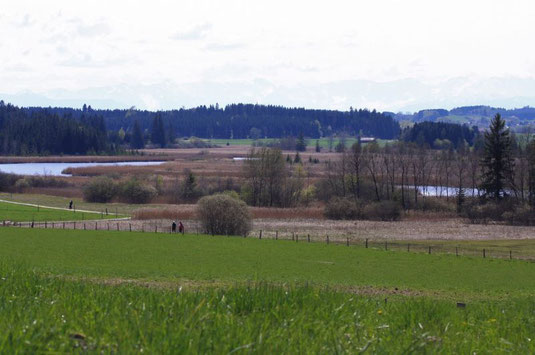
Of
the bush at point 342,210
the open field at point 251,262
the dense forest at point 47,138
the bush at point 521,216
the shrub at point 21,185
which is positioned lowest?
the bush at point 521,216

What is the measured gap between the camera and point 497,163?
86250mm

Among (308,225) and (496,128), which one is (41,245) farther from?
(496,128)

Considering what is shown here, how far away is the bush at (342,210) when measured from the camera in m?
77.6

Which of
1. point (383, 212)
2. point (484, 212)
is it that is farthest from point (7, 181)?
point (484, 212)

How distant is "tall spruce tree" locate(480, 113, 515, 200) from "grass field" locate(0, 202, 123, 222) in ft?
152

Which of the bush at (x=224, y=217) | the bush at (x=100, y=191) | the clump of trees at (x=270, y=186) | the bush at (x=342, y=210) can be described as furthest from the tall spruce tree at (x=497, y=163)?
the bush at (x=100, y=191)

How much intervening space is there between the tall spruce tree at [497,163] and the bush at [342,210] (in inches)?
703

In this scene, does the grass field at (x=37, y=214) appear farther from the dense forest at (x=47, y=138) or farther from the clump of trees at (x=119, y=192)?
the dense forest at (x=47, y=138)

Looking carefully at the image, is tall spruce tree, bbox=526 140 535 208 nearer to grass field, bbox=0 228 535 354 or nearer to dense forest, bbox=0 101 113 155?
grass field, bbox=0 228 535 354

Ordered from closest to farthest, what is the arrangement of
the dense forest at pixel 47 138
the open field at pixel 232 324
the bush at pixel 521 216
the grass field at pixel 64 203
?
the open field at pixel 232 324 → the bush at pixel 521 216 → the grass field at pixel 64 203 → the dense forest at pixel 47 138

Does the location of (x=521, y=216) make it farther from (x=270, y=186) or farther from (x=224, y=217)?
(x=224, y=217)

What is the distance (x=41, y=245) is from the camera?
4331cm

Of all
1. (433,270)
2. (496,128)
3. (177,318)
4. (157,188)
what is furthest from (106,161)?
(177,318)

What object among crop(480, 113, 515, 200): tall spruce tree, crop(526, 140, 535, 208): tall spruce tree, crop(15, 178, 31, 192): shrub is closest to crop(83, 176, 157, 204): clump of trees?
crop(15, 178, 31, 192): shrub
